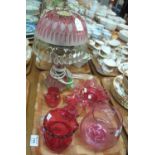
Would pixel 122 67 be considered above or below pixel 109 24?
below

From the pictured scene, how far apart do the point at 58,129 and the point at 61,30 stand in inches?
9.9

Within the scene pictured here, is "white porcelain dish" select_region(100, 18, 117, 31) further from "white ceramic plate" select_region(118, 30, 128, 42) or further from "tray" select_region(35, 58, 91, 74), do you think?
"tray" select_region(35, 58, 91, 74)

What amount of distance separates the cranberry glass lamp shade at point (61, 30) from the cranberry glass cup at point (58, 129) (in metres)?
0.18

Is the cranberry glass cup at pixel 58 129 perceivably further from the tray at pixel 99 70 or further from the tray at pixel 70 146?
the tray at pixel 99 70

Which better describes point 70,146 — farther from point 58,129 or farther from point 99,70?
point 99,70

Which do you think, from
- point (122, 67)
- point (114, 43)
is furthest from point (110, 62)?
point (114, 43)

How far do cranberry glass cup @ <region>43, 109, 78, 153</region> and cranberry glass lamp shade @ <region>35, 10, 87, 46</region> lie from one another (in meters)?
0.18

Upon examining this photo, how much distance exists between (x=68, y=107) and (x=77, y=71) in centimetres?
19

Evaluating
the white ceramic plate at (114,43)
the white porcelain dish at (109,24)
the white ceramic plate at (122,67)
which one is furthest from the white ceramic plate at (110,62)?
the white porcelain dish at (109,24)

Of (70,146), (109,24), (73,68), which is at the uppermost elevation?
(109,24)

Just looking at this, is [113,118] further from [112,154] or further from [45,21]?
[45,21]

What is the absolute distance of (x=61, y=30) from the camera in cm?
61

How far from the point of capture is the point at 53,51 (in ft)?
2.07
